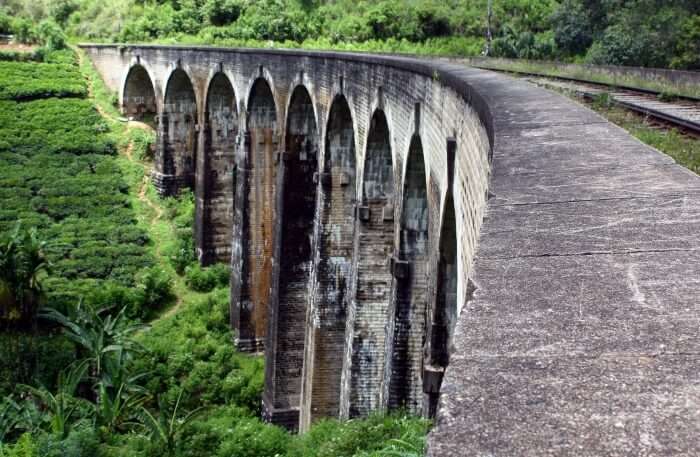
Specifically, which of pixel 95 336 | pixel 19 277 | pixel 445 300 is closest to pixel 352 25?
pixel 19 277

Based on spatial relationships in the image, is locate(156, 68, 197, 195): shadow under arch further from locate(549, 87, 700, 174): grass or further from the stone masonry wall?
locate(549, 87, 700, 174): grass

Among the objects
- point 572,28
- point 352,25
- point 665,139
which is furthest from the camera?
point 352,25

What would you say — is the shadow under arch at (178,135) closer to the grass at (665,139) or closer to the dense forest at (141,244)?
the dense forest at (141,244)

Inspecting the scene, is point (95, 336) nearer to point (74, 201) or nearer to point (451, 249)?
point (451, 249)

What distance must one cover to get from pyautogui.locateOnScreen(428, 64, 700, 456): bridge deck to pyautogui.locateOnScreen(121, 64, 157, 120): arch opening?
30756 mm

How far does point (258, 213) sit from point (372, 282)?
7.25 m

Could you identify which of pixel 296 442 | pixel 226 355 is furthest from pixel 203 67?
pixel 296 442

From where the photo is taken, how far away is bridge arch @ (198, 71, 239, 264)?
74.8 feet

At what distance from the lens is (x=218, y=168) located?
23047 mm

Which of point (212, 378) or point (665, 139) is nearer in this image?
point (665, 139)

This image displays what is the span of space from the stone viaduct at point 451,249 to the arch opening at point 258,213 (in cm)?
4

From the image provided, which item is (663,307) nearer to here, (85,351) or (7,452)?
(7,452)

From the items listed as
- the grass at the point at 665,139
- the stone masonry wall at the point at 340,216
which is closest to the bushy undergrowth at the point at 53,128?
the stone masonry wall at the point at 340,216

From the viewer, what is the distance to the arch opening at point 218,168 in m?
22.8
